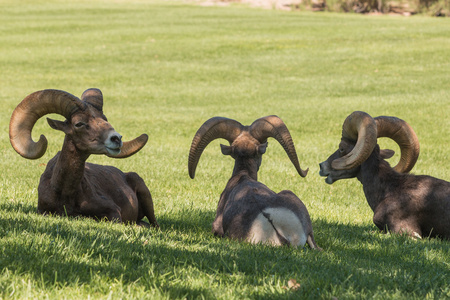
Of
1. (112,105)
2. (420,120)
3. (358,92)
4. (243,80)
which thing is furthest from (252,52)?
(420,120)

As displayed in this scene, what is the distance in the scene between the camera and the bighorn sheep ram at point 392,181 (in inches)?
357

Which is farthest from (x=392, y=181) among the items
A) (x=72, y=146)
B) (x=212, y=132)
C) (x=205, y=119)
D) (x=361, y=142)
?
(x=205, y=119)

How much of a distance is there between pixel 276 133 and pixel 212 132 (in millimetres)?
965

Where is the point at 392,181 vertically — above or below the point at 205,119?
above

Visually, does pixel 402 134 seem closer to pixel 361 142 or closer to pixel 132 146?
pixel 361 142

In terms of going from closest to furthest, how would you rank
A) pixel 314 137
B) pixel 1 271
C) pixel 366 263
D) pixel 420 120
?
pixel 1 271
pixel 366 263
pixel 314 137
pixel 420 120

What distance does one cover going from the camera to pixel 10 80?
3045cm

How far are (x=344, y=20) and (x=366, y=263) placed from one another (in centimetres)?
4886

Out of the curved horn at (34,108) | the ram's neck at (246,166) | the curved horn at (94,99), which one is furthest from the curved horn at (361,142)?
the curved horn at (34,108)

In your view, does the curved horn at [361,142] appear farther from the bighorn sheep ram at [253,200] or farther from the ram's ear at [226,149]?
the ram's ear at [226,149]

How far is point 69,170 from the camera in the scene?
8.48m

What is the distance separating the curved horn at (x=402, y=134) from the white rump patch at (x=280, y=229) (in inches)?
121

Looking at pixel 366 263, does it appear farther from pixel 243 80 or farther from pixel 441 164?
pixel 243 80

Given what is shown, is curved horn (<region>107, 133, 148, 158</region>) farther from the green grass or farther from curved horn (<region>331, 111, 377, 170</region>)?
curved horn (<region>331, 111, 377, 170</region>)
